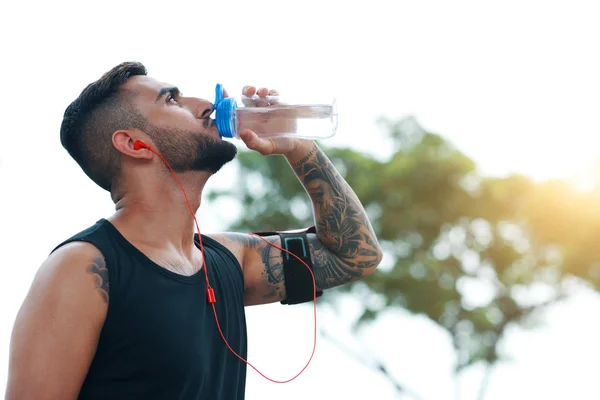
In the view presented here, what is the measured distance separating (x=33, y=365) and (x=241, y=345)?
22.9 inches

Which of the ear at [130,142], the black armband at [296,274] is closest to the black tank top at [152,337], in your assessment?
the ear at [130,142]

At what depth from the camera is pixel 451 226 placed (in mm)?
9367

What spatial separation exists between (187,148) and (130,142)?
14 cm

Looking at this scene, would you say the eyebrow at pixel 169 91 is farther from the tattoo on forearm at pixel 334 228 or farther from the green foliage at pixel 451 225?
the green foliage at pixel 451 225

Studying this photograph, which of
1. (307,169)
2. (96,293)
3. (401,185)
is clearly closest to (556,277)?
(401,185)

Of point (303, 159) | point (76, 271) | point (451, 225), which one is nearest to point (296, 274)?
point (303, 159)

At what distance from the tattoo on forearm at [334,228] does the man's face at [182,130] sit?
34 centimetres

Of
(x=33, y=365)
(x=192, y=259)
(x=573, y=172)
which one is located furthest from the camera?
(x=573, y=172)

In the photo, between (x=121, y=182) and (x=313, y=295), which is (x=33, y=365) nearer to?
(x=121, y=182)

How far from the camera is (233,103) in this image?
194 centimetres

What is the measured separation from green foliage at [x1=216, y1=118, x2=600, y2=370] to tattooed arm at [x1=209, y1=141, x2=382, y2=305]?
21.6 ft

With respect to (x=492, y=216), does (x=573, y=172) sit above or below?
above

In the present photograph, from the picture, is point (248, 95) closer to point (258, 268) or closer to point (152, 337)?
point (258, 268)

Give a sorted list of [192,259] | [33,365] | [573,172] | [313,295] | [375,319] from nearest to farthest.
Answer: [33,365] < [192,259] < [313,295] < [573,172] < [375,319]
